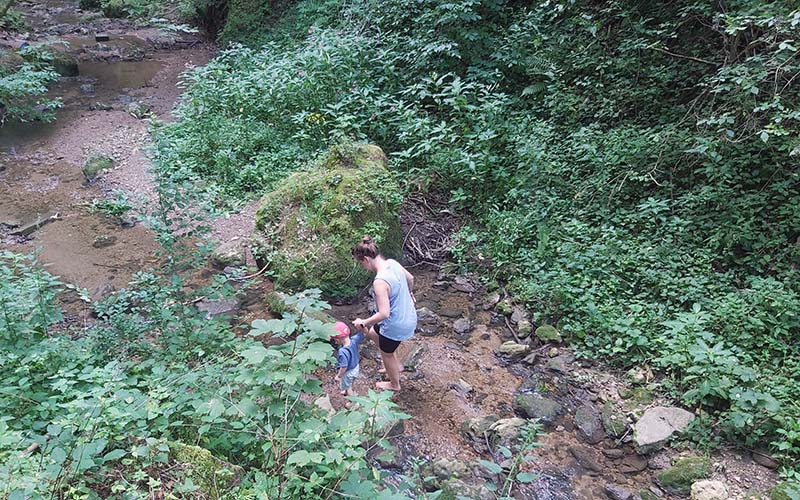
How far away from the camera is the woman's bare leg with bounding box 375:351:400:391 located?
465cm

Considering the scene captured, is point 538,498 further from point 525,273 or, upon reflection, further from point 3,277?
point 3,277

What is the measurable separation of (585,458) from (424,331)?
2220 mm

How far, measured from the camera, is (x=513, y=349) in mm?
5477

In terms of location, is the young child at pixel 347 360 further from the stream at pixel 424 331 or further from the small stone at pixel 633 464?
the small stone at pixel 633 464

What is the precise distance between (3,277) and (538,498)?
4.69m

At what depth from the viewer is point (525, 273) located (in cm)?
620

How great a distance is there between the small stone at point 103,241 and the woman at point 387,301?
494 centimetres

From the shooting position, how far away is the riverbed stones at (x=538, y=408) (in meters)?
4.66

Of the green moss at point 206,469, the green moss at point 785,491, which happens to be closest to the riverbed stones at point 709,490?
the green moss at point 785,491

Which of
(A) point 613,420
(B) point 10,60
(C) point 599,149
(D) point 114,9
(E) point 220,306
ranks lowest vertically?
(A) point 613,420

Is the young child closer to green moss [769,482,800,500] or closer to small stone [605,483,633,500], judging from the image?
small stone [605,483,633,500]

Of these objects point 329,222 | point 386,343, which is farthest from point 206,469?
point 329,222

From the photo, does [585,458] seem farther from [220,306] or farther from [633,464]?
[220,306]

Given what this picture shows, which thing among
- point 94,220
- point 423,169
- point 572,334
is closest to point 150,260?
point 94,220
